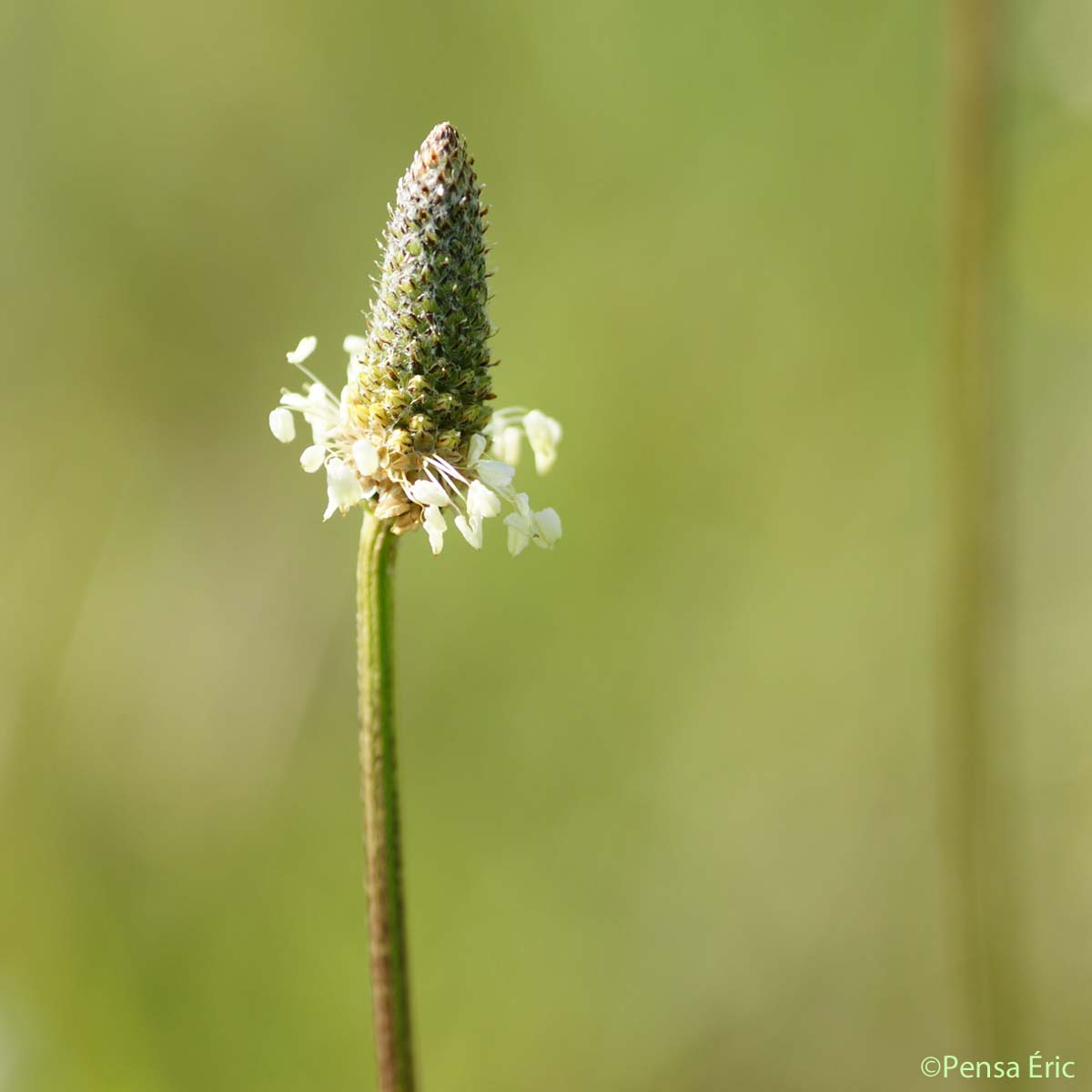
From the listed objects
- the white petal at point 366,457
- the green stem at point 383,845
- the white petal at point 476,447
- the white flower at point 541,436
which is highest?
the white flower at point 541,436

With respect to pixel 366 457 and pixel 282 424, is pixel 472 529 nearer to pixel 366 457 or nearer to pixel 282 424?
pixel 366 457

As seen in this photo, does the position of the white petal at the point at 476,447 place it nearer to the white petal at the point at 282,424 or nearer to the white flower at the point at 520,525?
the white flower at the point at 520,525

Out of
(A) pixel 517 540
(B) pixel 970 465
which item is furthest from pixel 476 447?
(B) pixel 970 465

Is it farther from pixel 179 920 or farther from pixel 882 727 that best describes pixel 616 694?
pixel 179 920

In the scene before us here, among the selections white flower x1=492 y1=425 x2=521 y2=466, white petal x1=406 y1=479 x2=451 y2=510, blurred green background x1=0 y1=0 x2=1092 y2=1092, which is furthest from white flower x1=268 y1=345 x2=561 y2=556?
blurred green background x1=0 y1=0 x2=1092 y2=1092

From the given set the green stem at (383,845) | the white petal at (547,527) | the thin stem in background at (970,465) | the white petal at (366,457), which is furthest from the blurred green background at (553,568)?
the white petal at (366,457)

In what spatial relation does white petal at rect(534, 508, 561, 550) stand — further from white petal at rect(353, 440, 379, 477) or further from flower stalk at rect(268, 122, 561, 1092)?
white petal at rect(353, 440, 379, 477)
